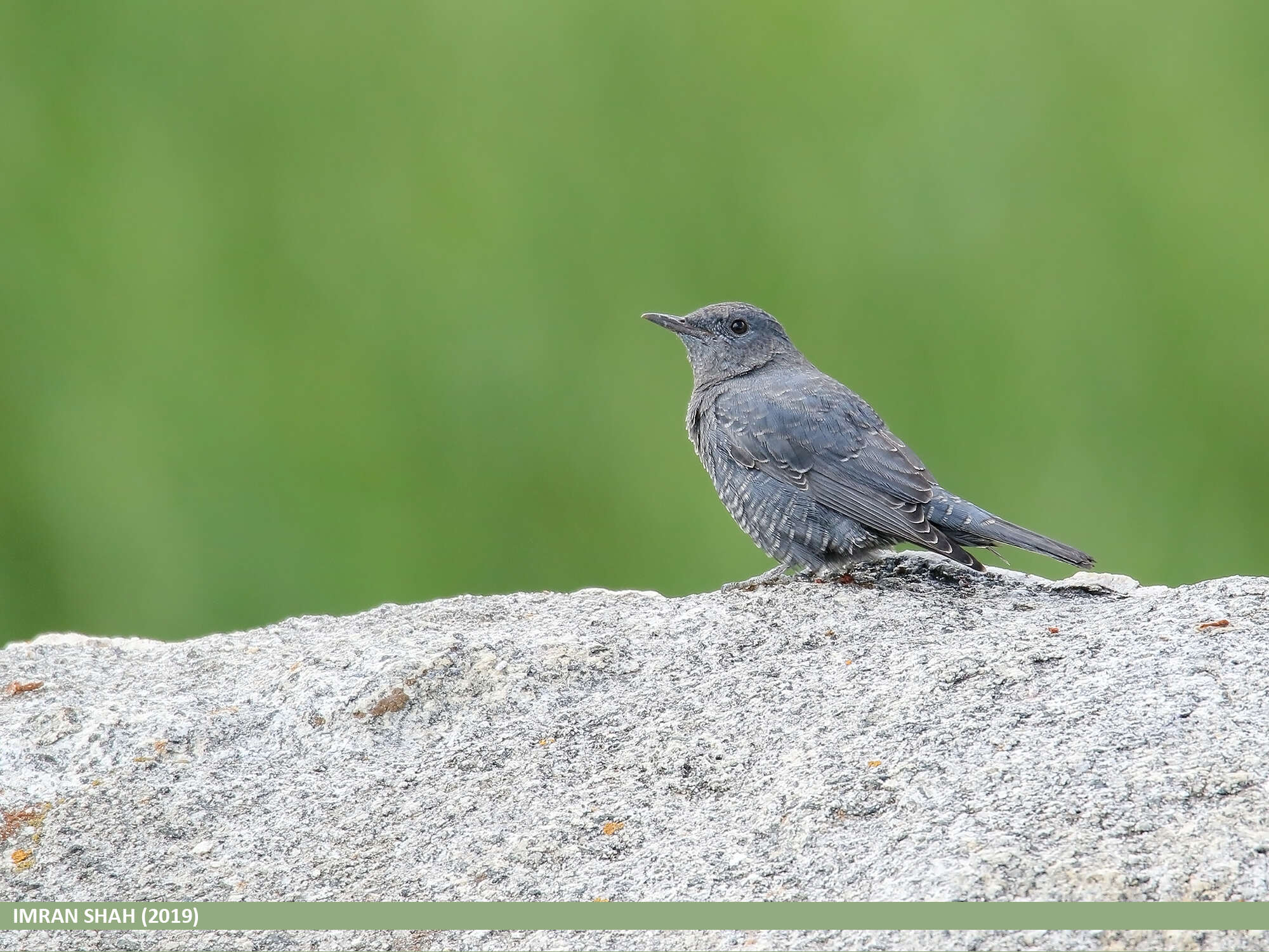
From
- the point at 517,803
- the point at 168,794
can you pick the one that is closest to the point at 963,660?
the point at 517,803

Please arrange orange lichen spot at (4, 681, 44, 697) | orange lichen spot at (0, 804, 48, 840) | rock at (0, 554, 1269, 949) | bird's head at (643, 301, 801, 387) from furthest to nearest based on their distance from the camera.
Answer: bird's head at (643, 301, 801, 387) → orange lichen spot at (4, 681, 44, 697) → orange lichen spot at (0, 804, 48, 840) → rock at (0, 554, 1269, 949)

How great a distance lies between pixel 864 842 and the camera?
9.70 feet

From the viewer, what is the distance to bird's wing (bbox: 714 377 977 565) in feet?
15.9

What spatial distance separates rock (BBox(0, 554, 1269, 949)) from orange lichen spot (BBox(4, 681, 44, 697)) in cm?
2

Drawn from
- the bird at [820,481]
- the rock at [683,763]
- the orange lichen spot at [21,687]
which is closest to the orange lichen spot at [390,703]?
the rock at [683,763]

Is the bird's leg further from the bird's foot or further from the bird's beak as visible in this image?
the bird's beak

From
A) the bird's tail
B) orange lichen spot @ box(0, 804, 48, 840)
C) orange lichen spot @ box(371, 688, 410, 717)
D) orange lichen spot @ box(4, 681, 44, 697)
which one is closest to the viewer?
orange lichen spot @ box(0, 804, 48, 840)

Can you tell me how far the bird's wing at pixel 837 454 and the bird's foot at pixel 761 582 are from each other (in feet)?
1.19

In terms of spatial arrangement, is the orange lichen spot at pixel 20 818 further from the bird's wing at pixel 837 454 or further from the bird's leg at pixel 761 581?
the bird's wing at pixel 837 454

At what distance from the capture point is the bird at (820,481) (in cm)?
483

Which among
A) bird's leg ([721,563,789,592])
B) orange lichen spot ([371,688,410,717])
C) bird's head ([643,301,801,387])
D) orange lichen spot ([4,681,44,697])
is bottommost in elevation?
orange lichen spot ([4,681,44,697])

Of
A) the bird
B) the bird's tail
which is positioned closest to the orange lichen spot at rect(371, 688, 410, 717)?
the bird

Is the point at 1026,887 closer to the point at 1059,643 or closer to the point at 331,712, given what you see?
the point at 1059,643

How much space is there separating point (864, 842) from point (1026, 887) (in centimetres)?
41
